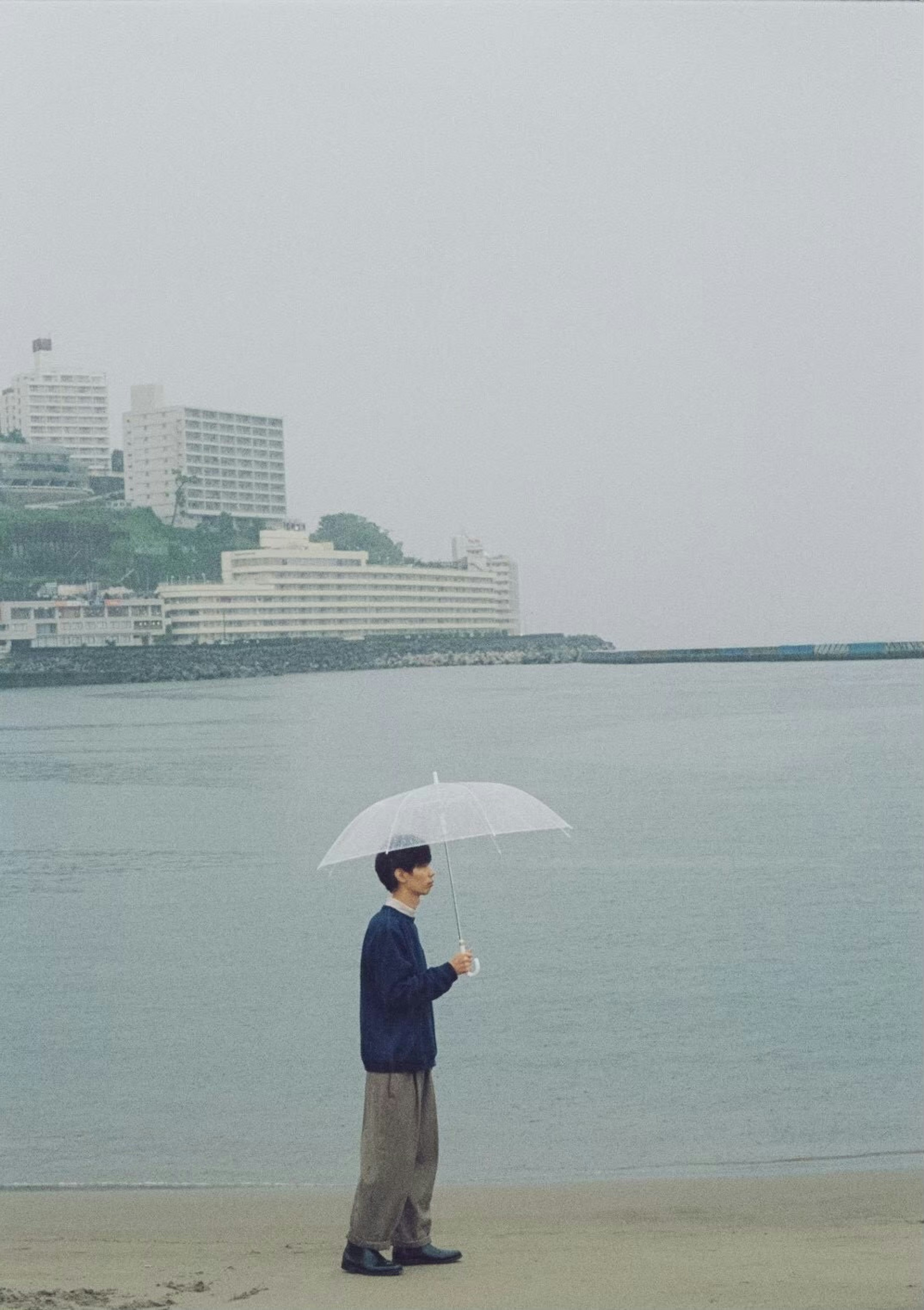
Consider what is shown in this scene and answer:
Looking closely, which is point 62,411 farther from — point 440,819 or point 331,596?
point 440,819

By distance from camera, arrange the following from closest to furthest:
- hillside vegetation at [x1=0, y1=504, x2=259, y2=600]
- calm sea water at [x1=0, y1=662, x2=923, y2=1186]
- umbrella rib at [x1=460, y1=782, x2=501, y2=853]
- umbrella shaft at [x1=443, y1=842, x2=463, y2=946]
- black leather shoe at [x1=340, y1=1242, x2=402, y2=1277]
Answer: umbrella shaft at [x1=443, y1=842, x2=463, y2=946] < umbrella rib at [x1=460, y1=782, x2=501, y2=853] < black leather shoe at [x1=340, y1=1242, x2=402, y2=1277] < calm sea water at [x1=0, y1=662, x2=923, y2=1186] < hillside vegetation at [x1=0, y1=504, x2=259, y2=600]

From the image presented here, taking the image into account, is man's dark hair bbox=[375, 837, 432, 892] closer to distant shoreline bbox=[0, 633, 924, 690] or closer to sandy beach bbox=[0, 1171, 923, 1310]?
sandy beach bbox=[0, 1171, 923, 1310]

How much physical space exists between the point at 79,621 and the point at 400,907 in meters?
105

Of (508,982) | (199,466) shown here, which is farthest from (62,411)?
(508,982)

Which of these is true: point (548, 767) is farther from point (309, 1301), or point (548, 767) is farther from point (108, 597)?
point (108, 597)

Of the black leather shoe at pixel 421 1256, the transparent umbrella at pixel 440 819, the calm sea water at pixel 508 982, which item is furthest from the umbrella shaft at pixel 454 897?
the calm sea water at pixel 508 982

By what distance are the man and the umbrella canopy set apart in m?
0.04

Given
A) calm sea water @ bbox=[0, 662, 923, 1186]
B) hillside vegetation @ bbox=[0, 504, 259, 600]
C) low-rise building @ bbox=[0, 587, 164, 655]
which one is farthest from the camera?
hillside vegetation @ bbox=[0, 504, 259, 600]

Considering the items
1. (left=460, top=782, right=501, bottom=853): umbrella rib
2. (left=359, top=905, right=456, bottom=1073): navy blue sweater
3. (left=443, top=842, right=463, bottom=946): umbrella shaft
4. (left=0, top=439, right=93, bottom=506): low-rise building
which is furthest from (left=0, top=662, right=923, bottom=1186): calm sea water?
(left=0, top=439, right=93, bottom=506): low-rise building

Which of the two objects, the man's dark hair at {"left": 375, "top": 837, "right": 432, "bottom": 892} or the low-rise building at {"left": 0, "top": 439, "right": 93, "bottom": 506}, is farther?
the low-rise building at {"left": 0, "top": 439, "right": 93, "bottom": 506}

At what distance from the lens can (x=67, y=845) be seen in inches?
987

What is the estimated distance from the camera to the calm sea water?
651 centimetres

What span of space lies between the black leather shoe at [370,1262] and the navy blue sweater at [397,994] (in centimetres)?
44

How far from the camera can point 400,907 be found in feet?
11.1
